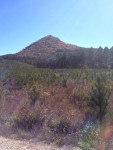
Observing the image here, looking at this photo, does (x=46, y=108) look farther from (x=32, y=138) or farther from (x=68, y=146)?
(x=68, y=146)

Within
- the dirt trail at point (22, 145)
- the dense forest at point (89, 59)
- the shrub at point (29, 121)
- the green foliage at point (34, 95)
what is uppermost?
the dense forest at point (89, 59)

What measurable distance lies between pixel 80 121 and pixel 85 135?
83.4 inches

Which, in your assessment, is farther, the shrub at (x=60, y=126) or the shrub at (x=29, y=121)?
the shrub at (x=29, y=121)

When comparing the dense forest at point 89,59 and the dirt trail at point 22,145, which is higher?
the dense forest at point 89,59

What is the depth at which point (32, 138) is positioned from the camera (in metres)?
10.3

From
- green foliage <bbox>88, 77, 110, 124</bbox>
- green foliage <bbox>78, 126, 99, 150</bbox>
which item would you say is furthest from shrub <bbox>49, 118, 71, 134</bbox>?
green foliage <bbox>78, 126, 99, 150</bbox>

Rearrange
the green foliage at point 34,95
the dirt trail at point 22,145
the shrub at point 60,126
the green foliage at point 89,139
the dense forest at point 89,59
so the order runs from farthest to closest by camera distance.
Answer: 1. the dense forest at point 89,59
2. the green foliage at point 34,95
3. the shrub at point 60,126
4. the dirt trail at point 22,145
5. the green foliage at point 89,139

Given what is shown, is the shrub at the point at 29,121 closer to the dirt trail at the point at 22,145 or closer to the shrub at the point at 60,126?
the shrub at the point at 60,126

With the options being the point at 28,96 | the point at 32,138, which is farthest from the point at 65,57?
the point at 32,138

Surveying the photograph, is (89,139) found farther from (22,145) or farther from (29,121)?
(29,121)

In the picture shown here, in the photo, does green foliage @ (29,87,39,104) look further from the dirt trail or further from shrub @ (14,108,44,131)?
the dirt trail

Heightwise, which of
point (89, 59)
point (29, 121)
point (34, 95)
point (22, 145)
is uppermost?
point (89, 59)

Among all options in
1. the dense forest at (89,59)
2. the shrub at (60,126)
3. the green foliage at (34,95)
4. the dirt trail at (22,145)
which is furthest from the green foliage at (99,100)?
the dense forest at (89,59)

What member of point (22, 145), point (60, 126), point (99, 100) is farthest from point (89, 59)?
point (22, 145)
